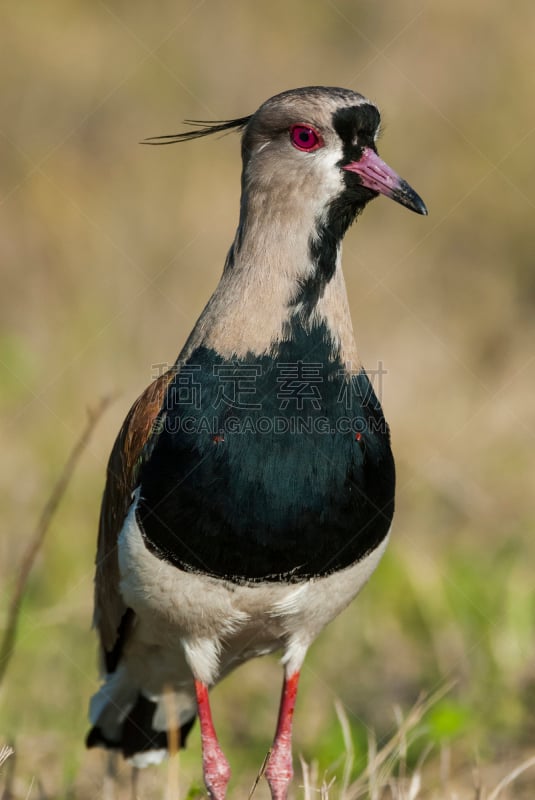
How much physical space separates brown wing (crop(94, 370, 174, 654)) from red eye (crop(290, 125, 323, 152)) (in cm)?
95

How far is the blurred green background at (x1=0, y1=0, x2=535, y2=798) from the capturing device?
563 centimetres

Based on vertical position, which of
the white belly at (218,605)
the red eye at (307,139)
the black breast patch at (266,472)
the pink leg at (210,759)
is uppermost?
the red eye at (307,139)

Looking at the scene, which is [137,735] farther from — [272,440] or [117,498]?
[272,440]

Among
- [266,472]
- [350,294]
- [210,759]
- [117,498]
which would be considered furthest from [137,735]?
[350,294]

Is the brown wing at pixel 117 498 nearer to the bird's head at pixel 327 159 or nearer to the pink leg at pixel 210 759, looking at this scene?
the pink leg at pixel 210 759

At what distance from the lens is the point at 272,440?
3.59 meters

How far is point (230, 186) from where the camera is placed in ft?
32.4

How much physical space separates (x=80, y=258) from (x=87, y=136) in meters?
1.45

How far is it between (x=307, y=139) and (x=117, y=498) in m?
1.50

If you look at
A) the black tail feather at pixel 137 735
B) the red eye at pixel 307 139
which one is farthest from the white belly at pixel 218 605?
the red eye at pixel 307 139

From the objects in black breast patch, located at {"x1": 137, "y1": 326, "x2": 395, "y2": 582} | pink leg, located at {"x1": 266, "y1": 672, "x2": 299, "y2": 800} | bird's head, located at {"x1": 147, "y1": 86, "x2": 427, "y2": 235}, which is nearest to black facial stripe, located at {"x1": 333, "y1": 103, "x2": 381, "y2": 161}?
bird's head, located at {"x1": 147, "y1": 86, "x2": 427, "y2": 235}

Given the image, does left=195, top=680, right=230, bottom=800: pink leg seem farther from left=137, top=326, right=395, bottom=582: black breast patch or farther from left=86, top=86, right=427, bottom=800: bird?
left=137, top=326, right=395, bottom=582: black breast patch

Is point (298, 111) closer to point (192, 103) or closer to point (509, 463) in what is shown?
point (509, 463)

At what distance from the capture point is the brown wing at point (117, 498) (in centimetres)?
391
